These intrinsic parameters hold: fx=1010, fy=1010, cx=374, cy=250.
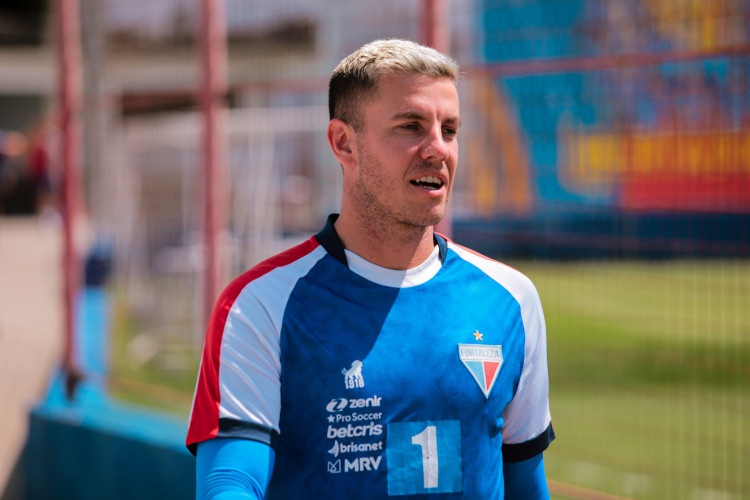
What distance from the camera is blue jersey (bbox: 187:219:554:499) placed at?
6.97 ft

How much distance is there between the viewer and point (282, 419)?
2.13m

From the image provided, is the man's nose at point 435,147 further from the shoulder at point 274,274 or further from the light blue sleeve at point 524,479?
the light blue sleeve at point 524,479

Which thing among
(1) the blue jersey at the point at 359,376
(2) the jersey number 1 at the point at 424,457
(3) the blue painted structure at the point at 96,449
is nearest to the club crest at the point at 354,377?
(1) the blue jersey at the point at 359,376

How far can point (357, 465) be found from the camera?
2.14 meters

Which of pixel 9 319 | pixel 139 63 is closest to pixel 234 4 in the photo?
pixel 139 63

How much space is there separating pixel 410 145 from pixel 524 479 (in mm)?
849

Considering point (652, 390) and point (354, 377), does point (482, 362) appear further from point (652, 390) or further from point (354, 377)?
point (652, 390)

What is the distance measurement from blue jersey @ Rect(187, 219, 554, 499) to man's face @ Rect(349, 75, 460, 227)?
0.56 ft

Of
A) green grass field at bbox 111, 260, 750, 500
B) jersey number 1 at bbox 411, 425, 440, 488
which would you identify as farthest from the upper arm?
green grass field at bbox 111, 260, 750, 500

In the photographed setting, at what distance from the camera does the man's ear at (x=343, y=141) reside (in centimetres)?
227

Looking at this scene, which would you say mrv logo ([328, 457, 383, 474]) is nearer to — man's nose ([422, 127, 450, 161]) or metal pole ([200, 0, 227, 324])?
man's nose ([422, 127, 450, 161])

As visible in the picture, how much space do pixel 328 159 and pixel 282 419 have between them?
A: 4.41 metres

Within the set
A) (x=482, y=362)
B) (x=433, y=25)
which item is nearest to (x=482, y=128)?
(x=433, y=25)

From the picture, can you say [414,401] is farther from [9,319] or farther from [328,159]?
[9,319]
